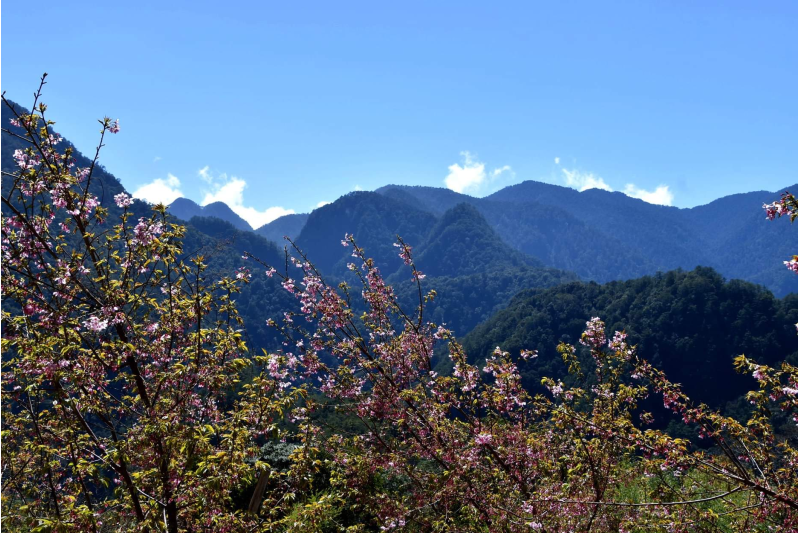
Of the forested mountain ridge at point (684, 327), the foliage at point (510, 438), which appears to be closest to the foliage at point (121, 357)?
the foliage at point (510, 438)

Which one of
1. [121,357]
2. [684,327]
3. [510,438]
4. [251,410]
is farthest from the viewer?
[684,327]

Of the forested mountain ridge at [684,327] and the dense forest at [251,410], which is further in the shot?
the forested mountain ridge at [684,327]

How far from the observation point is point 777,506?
4117mm

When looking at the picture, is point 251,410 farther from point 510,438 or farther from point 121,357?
point 510,438

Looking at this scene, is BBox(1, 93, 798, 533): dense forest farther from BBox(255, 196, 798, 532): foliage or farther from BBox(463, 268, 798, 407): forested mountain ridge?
BBox(463, 268, 798, 407): forested mountain ridge

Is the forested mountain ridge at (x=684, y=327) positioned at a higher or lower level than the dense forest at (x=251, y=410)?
lower

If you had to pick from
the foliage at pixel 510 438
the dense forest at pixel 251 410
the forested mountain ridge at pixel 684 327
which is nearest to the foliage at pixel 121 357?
the dense forest at pixel 251 410

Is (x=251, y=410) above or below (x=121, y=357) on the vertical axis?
below

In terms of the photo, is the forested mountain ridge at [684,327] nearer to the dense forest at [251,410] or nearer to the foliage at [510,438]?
the foliage at [510,438]

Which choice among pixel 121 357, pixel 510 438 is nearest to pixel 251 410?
pixel 121 357

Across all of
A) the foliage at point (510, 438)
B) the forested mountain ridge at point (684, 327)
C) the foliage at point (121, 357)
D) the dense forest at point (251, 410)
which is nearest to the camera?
the foliage at point (121, 357)

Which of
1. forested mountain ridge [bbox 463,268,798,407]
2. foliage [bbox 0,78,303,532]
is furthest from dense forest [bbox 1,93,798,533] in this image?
forested mountain ridge [bbox 463,268,798,407]

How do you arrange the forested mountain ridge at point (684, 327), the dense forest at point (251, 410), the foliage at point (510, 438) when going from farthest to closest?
the forested mountain ridge at point (684, 327), the foliage at point (510, 438), the dense forest at point (251, 410)

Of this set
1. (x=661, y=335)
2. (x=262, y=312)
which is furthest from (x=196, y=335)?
(x=262, y=312)
